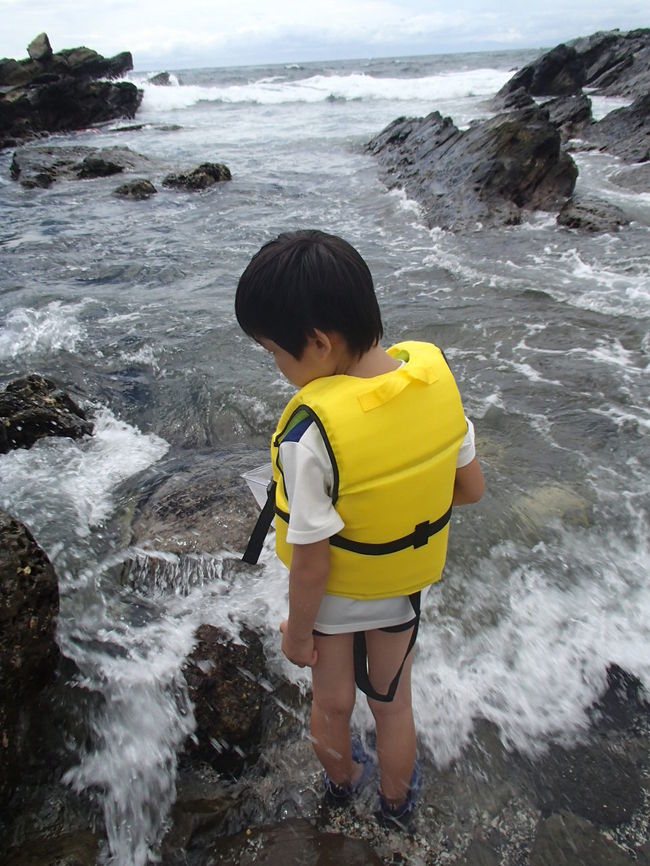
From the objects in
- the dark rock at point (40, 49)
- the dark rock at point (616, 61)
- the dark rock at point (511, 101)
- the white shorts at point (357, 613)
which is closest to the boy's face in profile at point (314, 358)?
the white shorts at point (357, 613)

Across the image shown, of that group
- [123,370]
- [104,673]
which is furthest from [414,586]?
[123,370]

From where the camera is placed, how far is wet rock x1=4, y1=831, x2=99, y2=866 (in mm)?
1853

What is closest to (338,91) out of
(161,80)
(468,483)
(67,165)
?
(161,80)

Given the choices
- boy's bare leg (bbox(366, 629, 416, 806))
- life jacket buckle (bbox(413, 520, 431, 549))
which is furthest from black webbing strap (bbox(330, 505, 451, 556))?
boy's bare leg (bbox(366, 629, 416, 806))

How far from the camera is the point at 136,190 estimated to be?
12.9m

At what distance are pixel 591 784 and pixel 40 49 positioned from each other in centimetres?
3661

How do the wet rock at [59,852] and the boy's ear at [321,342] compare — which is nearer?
the boy's ear at [321,342]

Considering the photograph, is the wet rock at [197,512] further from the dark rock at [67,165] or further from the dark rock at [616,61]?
the dark rock at [616,61]

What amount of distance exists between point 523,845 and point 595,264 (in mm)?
7191

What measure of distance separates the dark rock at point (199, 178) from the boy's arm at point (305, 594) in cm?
1385

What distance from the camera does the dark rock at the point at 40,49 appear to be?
28625mm

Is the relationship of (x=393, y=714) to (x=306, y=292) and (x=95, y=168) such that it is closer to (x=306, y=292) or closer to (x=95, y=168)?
(x=306, y=292)

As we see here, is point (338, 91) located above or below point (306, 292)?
above

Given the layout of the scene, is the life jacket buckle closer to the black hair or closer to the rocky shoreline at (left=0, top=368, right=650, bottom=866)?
the black hair
